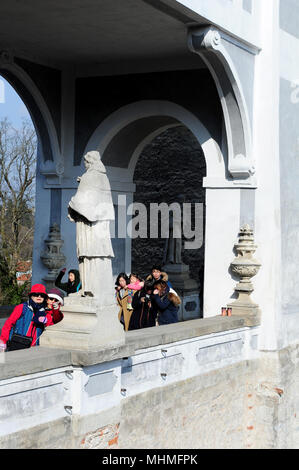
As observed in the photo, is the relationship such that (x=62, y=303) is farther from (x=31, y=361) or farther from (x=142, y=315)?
(x=31, y=361)

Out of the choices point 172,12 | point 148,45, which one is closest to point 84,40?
point 148,45

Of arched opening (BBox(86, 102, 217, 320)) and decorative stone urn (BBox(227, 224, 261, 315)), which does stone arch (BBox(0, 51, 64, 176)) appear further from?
decorative stone urn (BBox(227, 224, 261, 315))

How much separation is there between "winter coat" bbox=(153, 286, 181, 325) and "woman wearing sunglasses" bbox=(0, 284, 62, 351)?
2.34 meters

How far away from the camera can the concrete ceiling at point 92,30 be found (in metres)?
10.0

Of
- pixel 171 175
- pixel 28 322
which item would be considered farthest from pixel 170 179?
pixel 28 322

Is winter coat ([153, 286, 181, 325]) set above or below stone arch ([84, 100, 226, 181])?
below

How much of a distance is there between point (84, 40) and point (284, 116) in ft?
10.4

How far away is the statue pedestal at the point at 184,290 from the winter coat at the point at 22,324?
618 centimetres

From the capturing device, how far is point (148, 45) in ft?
39.0

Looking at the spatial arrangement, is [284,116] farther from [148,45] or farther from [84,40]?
[84,40]

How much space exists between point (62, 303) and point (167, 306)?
1.33 m

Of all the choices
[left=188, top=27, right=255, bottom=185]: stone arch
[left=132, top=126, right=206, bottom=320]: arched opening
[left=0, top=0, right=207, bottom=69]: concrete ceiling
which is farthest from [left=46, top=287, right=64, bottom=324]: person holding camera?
[left=132, top=126, right=206, bottom=320]: arched opening

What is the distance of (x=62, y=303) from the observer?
9625 millimetres

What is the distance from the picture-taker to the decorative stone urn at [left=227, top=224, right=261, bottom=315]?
457 inches
